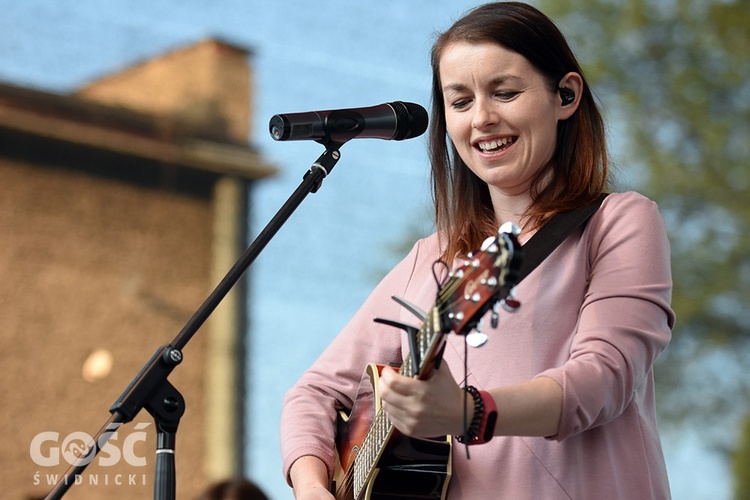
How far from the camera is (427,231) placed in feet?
18.2

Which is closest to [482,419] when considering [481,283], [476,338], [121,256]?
[476,338]

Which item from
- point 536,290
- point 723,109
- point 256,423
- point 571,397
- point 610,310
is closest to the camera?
point 571,397

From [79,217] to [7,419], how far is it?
102 cm

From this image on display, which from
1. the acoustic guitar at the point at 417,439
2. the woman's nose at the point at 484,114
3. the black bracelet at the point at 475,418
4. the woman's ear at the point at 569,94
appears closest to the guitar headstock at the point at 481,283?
the acoustic guitar at the point at 417,439

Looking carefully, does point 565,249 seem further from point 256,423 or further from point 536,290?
point 256,423

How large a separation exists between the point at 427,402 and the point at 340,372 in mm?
726

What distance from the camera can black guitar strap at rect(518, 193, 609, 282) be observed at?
1.75 m

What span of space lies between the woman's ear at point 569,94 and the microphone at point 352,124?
267mm

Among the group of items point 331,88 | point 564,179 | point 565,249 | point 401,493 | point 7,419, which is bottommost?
point 401,493

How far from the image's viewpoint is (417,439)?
1.75 metres

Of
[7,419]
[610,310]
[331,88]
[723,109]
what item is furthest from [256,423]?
[610,310]

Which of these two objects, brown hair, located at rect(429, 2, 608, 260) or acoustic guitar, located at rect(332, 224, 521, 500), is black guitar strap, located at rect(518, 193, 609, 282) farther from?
acoustic guitar, located at rect(332, 224, 521, 500)

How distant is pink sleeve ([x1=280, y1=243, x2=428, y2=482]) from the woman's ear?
1.43ft
